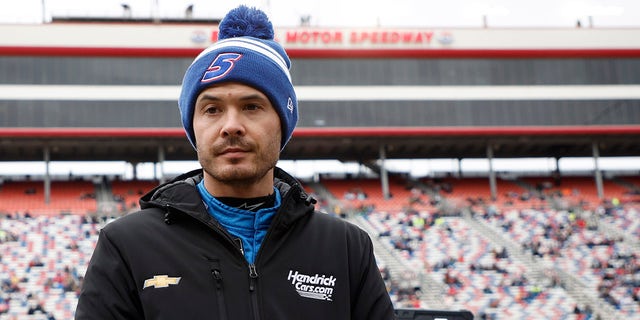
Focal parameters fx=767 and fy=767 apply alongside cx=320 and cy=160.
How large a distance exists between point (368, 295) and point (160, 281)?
0.64 meters

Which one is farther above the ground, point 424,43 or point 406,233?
point 424,43

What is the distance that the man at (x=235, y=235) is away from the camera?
79.2 inches

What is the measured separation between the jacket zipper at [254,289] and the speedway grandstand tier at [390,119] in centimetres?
2406

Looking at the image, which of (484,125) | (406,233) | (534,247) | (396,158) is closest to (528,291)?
(534,247)

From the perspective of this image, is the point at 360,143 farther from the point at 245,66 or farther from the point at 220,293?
the point at 220,293

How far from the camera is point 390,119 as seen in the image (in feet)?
109

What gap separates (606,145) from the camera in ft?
119

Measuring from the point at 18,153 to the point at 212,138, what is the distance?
3380 centimetres

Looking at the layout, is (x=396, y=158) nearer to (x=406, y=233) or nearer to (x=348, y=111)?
(x=348, y=111)

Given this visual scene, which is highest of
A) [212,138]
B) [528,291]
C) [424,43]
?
[424,43]

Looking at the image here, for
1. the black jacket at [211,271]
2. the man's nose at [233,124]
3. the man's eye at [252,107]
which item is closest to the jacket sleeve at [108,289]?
the black jacket at [211,271]

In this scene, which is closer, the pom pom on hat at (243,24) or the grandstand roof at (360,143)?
→ the pom pom on hat at (243,24)

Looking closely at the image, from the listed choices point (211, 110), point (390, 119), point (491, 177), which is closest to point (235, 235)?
point (211, 110)

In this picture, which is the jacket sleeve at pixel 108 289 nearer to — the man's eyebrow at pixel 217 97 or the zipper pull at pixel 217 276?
the zipper pull at pixel 217 276
